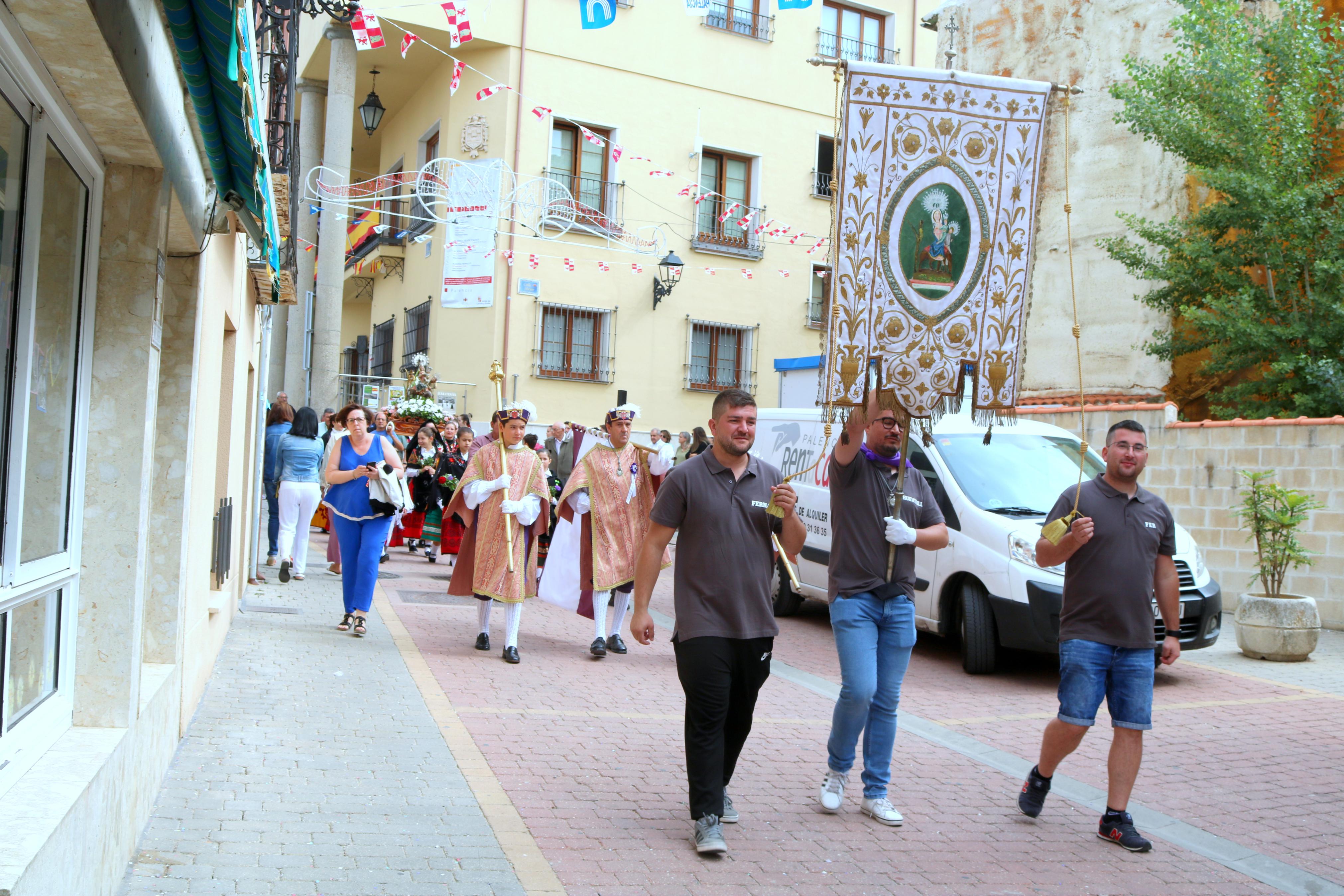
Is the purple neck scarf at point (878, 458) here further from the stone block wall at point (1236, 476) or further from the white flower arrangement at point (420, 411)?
the white flower arrangement at point (420, 411)

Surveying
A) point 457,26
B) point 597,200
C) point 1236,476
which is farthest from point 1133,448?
point 597,200

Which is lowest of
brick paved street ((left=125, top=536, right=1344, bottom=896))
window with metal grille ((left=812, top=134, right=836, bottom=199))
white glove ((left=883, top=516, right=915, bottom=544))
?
brick paved street ((left=125, top=536, right=1344, bottom=896))

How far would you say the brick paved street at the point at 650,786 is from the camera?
461cm

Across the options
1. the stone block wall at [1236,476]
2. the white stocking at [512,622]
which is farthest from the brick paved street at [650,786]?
the stone block wall at [1236,476]

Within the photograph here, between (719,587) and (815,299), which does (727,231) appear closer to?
(815,299)

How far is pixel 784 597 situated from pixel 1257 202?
25.6 feet

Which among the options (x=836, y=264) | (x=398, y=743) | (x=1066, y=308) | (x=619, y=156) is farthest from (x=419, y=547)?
(x=836, y=264)

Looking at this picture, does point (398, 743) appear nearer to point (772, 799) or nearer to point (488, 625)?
point (772, 799)

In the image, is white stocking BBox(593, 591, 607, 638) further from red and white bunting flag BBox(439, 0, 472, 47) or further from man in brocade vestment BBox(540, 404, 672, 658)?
red and white bunting flag BBox(439, 0, 472, 47)

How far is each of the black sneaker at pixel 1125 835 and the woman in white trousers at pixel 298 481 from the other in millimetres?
8989

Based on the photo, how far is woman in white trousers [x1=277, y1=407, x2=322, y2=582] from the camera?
1226 cm

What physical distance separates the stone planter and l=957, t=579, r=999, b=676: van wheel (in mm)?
2709

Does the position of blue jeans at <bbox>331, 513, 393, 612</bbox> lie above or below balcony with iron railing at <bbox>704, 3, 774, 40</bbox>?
below

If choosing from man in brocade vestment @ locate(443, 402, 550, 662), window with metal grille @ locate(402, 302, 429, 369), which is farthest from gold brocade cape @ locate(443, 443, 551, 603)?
window with metal grille @ locate(402, 302, 429, 369)
